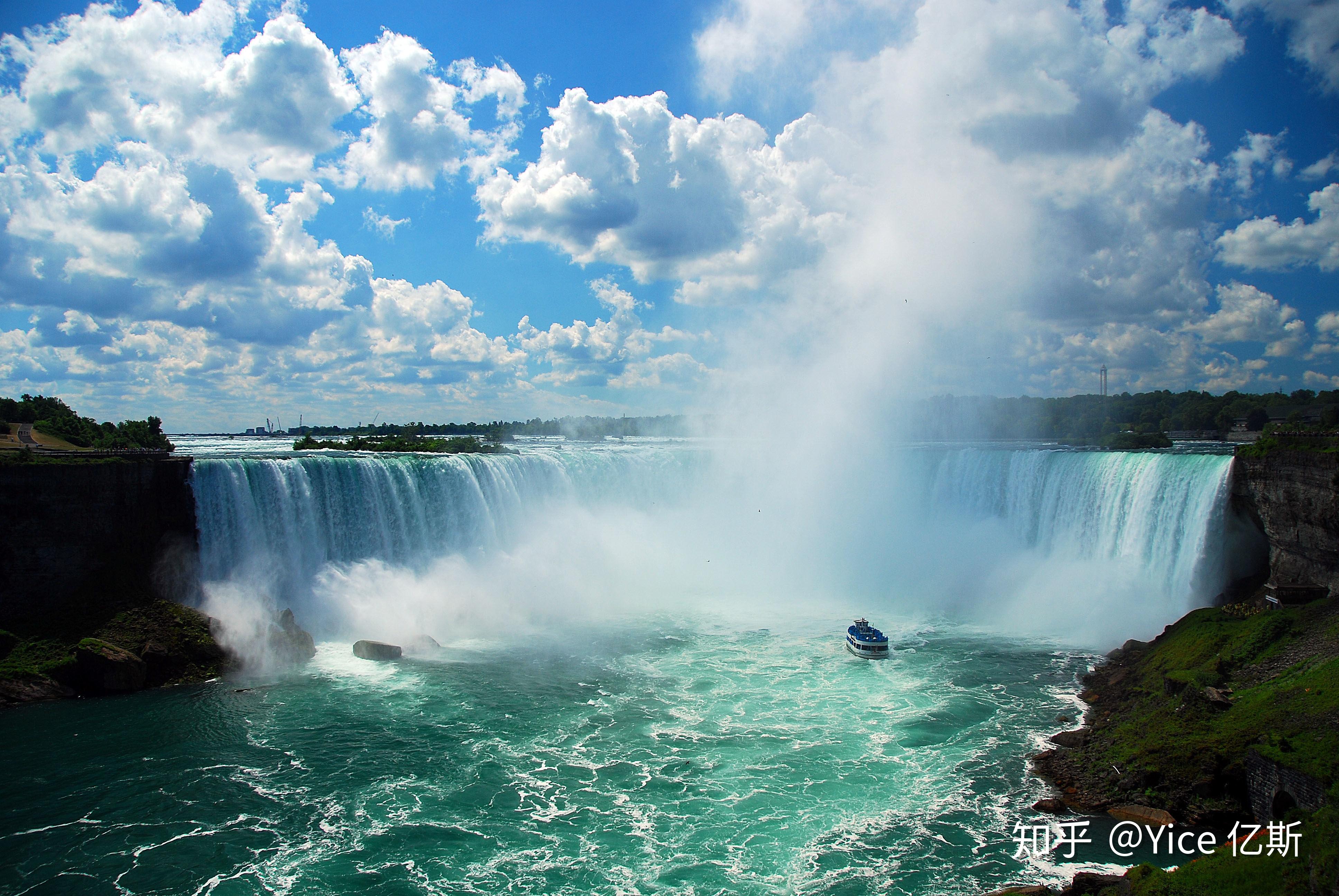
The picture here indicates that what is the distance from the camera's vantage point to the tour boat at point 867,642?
2189 centimetres

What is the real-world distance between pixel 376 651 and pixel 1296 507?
27525 mm

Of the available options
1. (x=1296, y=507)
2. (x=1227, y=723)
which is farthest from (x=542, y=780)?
(x=1296, y=507)

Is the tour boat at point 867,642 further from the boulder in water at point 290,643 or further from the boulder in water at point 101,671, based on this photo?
the boulder in water at point 101,671

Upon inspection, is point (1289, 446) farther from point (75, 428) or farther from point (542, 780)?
point (75, 428)

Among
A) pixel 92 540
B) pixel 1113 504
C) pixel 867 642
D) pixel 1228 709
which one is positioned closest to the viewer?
pixel 1228 709

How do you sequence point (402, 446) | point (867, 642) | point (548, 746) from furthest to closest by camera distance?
point (402, 446), point (867, 642), point (548, 746)

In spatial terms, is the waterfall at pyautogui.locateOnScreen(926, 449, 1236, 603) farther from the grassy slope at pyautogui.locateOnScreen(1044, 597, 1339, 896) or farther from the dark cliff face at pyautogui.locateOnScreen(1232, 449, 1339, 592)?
the grassy slope at pyautogui.locateOnScreen(1044, 597, 1339, 896)

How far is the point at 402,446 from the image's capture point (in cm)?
4266

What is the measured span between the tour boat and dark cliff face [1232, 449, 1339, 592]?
37.4 ft

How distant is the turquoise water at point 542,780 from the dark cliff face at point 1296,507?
660cm

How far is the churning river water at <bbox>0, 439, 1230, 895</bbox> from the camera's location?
1152 centimetres

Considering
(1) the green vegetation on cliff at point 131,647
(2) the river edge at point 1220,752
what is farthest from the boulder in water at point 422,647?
(2) the river edge at point 1220,752

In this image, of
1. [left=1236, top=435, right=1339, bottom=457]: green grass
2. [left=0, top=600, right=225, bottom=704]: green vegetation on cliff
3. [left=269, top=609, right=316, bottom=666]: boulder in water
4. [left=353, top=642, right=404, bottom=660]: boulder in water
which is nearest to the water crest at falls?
[left=1236, top=435, right=1339, bottom=457]: green grass

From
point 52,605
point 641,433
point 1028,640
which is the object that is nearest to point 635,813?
point 1028,640
